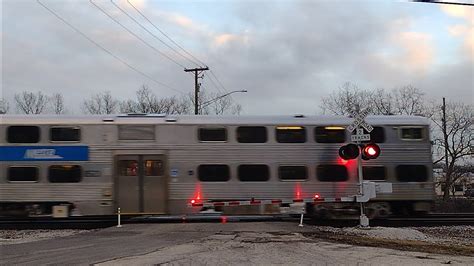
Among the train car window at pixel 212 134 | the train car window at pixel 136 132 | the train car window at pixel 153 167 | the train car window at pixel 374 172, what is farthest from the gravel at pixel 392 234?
the train car window at pixel 212 134

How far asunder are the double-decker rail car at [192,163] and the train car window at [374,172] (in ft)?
0.12

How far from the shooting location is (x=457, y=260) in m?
8.87

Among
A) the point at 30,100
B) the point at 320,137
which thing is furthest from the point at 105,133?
the point at 30,100

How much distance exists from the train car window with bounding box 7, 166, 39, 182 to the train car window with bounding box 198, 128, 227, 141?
587cm

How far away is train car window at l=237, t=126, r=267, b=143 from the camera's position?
17.8 m

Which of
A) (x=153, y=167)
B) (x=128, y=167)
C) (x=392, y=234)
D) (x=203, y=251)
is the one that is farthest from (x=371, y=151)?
(x=128, y=167)

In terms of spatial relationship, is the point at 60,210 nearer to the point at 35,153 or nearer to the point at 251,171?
the point at 35,153

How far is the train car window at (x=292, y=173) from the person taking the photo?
17.8 meters

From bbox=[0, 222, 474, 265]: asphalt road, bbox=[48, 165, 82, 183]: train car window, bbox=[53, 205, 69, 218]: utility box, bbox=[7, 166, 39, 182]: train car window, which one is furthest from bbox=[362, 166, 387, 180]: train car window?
bbox=[7, 166, 39, 182]: train car window

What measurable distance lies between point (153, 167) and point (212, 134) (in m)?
2.39

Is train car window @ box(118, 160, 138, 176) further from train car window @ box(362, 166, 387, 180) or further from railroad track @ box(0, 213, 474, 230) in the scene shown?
train car window @ box(362, 166, 387, 180)

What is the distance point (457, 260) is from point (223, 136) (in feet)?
33.3

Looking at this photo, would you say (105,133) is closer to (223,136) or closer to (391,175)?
(223,136)

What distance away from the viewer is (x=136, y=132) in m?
17.7
